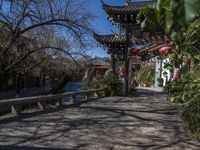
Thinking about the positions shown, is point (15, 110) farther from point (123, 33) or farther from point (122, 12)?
point (123, 33)

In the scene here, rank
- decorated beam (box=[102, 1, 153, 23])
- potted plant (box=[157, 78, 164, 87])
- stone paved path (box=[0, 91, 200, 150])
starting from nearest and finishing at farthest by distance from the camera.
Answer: stone paved path (box=[0, 91, 200, 150]) < decorated beam (box=[102, 1, 153, 23]) < potted plant (box=[157, 78, 164, 87])

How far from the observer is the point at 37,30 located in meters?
15.3

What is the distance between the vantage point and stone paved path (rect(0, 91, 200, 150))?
7.10 metres

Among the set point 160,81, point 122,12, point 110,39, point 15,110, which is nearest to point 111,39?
point 110,39

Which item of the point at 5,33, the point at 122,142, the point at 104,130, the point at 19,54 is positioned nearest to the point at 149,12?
the point at 122,142

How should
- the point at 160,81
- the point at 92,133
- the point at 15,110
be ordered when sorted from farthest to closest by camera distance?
the point at 160,81, the point at 15,110, the point at 92,133

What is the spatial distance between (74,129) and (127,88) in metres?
14.9

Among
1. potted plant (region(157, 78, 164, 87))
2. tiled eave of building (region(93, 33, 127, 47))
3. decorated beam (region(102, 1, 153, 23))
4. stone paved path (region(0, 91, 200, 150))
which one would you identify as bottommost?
stone paved path (region(0, 91, 200, 150))

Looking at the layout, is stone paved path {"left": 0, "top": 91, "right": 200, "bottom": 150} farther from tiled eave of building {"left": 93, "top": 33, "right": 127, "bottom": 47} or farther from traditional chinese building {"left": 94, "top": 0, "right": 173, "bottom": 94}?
tiled eave of building {"left": 93, "top": 33, "right": 127, "bottom": 47}

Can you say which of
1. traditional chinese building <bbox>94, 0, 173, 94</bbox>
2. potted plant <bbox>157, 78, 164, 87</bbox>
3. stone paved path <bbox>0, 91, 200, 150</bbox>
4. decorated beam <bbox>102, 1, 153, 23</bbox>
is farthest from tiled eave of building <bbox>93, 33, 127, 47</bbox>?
potted plant <bbox>157, 78, 164, 87</bbox>

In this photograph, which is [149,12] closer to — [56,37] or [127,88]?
[56,37]

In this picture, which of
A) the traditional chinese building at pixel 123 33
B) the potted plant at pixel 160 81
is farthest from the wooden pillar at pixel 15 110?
the potted plant at pixel 160 81

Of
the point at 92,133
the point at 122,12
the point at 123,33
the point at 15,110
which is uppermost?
the point at 122,12

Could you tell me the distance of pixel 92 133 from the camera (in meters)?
8.39
